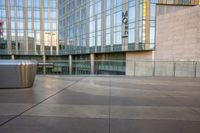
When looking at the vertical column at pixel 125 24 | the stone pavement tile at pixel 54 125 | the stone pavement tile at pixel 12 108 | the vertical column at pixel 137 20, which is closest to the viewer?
the stone pavement tile at pixel 54 125

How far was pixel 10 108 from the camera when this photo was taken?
196 inches

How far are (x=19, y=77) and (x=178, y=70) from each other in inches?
717

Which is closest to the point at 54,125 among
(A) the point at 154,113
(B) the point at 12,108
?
(B) the point at 12,108

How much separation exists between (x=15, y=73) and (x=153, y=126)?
275 inches

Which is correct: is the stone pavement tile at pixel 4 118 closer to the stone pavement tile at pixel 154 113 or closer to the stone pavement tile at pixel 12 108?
the stone pavement tile at pixel 12 108

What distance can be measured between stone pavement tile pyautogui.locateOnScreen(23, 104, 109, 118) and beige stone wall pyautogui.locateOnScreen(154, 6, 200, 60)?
18.9 metres

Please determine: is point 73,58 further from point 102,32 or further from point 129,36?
point 129,36

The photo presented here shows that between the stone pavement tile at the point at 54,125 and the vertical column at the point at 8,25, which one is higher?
the vertical column at the point at 8,25

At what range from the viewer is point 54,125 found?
146 inches

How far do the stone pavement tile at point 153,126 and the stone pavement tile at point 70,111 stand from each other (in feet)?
2.17

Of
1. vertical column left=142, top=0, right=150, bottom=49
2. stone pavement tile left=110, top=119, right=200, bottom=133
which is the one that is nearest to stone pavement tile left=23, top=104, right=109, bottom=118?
stone pavement tile left=110, top=119, right=200, bottom=133

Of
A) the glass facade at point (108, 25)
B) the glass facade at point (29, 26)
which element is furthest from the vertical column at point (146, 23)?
the glass facade at point (29, 26)

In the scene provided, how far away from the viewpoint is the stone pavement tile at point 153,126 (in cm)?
348

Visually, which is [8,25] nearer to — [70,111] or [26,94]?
[26,94]
